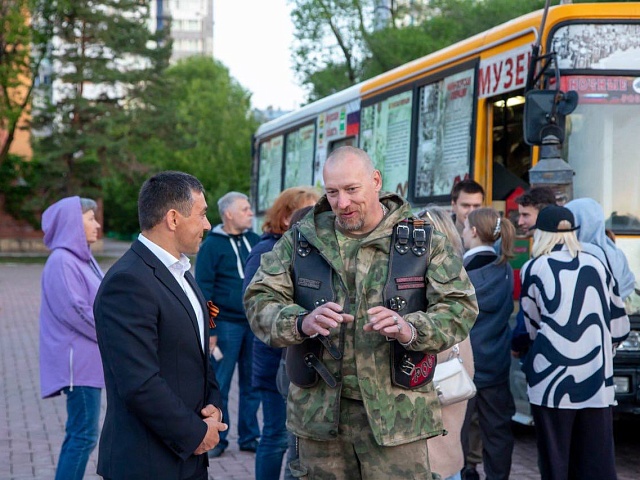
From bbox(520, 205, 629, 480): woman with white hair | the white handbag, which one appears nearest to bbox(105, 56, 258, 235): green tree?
bbox(520, 205, 629, 480): woman with white hair

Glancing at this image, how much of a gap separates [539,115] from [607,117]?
2.09 feet

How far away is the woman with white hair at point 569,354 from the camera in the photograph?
516 cm

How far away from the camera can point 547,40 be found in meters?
7.46

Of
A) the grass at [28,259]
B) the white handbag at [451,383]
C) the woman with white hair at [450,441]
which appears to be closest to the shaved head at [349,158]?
the woman with white hair at [450,441]

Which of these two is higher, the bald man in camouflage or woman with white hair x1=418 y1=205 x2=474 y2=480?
the bald man in camouflage

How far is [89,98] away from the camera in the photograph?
44.4 meters

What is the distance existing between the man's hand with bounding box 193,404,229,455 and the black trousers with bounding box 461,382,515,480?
2787mm

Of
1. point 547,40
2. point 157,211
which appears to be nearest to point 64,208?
point 157,211

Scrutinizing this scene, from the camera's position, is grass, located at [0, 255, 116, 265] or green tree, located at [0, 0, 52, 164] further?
green tree, located at [0, 0, 52, 164]

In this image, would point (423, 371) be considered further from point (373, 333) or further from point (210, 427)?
point (210, 427)

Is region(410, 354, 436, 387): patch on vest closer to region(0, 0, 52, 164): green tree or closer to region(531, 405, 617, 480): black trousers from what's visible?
region(531, 405, 617, 480): black trousers

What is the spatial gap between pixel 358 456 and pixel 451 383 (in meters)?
0.94

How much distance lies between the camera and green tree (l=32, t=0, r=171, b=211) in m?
43.3

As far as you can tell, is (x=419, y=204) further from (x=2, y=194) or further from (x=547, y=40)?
(x=2, y=194)
